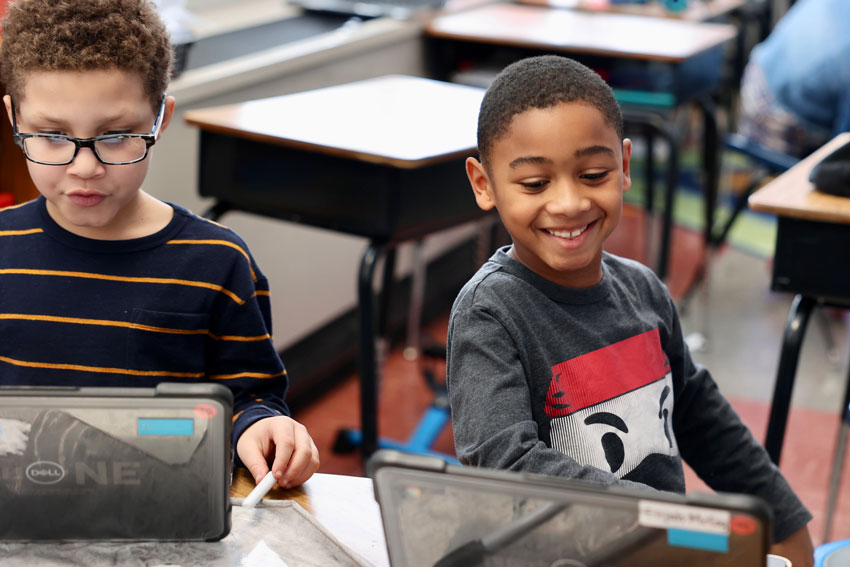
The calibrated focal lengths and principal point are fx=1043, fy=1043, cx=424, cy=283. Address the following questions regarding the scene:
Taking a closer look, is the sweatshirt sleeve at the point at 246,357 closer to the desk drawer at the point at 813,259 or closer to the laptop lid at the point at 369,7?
the desk drawer at the point at 813,259

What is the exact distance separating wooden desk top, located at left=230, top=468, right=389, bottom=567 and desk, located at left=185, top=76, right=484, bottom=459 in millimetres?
1043

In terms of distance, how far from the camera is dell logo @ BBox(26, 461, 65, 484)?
73cm

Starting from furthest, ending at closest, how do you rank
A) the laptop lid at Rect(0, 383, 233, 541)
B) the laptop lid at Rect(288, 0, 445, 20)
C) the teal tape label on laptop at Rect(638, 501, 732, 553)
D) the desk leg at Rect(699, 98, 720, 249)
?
the desk leg at Rect(699, 98, 720, 249)
the laptop lid at Rect(288, 0, 445, 20)
the laptop lid at Rect(0, 383, 233, 541)
the teal tape label on laptop at Rect(638, 501, 732, 553)

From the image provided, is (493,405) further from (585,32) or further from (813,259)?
(585,32)

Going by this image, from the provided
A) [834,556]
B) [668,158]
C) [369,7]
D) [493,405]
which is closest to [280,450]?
[493,405]

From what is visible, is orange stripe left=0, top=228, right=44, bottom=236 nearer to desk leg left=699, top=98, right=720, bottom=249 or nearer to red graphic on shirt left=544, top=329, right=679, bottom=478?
red graphic on shirt left=544, top=329, right=679, bottom=478

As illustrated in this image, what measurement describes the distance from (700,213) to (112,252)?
3762 mm

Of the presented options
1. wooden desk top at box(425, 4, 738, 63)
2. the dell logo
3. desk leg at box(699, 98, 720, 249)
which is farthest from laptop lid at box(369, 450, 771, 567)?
desk leg at box(699, 98, 720, 249)

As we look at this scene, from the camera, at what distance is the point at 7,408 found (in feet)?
2.34

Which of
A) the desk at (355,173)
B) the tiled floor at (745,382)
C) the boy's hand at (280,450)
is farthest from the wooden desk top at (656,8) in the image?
the boy's hand at (280,450)

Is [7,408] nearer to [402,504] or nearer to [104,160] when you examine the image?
[402,504]

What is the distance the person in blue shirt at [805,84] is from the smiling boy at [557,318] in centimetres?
220

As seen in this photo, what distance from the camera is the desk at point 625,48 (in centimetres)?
309

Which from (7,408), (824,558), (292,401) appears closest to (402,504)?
(7,408)
